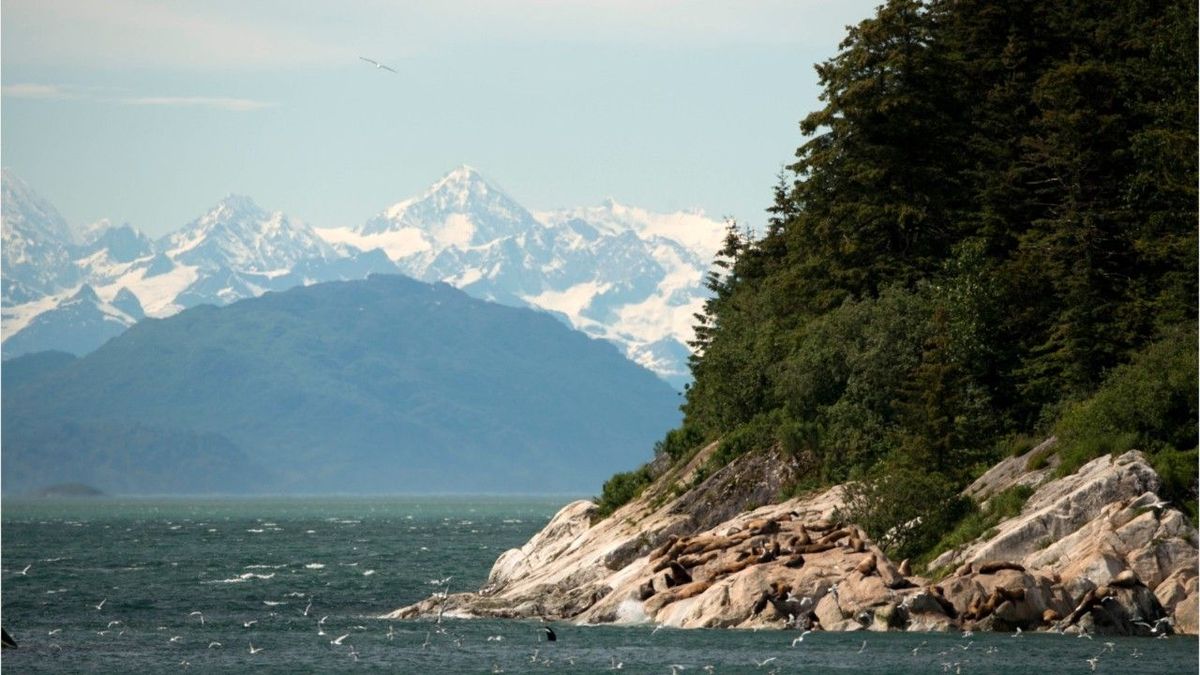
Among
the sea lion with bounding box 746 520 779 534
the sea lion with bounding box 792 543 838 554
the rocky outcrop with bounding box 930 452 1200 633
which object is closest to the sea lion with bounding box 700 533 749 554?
the sea lion with bounding box 746 520 779 534

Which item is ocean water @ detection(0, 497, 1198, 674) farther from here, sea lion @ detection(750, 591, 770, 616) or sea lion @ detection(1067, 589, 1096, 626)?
sea lion @ detection(750, 591, 770, 616)

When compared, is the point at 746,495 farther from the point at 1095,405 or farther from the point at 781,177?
the point at 781,177

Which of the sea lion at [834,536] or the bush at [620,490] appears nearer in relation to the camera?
the sea lion at [834,536]

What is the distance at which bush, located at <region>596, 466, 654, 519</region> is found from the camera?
9188 centimetres

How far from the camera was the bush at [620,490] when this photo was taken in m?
91.9

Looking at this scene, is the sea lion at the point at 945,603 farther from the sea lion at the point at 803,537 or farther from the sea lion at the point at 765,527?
the sea lion at the point at 765,527

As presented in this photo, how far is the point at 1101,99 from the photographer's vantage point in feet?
275

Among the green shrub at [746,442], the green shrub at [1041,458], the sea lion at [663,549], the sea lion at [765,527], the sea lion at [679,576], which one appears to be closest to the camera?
the sea lion at [679,576]

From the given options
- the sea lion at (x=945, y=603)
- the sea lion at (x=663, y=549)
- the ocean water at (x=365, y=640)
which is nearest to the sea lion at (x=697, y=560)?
the sea lion at (x=663, y=549)

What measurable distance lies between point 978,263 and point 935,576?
21.2 meters

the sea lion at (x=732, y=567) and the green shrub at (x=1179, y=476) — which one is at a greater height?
the green shrub at (x=1179, y=476)

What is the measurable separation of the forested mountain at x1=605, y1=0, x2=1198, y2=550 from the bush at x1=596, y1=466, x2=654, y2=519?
0.92 feet

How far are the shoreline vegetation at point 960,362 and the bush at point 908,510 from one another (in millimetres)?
89

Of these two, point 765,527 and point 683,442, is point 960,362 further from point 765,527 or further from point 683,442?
point 683,442
